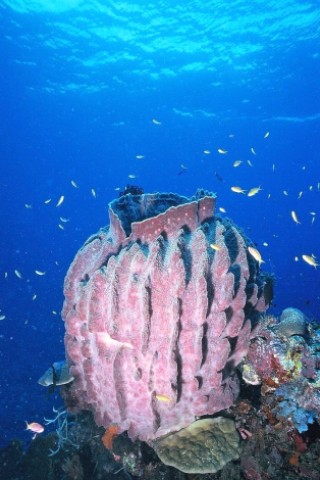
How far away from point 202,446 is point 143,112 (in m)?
53.6

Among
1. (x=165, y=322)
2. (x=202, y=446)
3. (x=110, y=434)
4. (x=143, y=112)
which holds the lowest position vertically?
(x=110, y=434)

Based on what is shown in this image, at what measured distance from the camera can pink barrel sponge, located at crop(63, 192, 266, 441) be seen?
3.72m


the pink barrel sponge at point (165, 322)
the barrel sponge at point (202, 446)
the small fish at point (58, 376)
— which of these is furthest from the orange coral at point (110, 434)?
the small fish at point (58, 376)

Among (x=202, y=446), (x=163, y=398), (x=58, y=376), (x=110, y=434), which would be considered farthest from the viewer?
(x=58, y=376)

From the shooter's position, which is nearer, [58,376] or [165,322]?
[165,322]

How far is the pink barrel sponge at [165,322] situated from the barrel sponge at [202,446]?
0.15 meters

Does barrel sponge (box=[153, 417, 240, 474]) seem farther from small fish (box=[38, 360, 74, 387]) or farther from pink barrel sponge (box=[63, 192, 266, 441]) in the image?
small fish (box=[38, 360, 74, 387])

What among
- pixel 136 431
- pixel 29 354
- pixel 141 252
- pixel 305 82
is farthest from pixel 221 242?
pixel 305 82

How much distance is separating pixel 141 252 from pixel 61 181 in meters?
95.1

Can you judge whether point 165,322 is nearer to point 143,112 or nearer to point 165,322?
point 165,322

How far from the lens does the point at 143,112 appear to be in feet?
172

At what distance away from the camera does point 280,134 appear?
1962 inches

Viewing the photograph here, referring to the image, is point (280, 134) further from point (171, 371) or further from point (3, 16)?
point (171, 371)

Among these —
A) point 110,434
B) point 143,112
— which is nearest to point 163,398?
point 110,434
